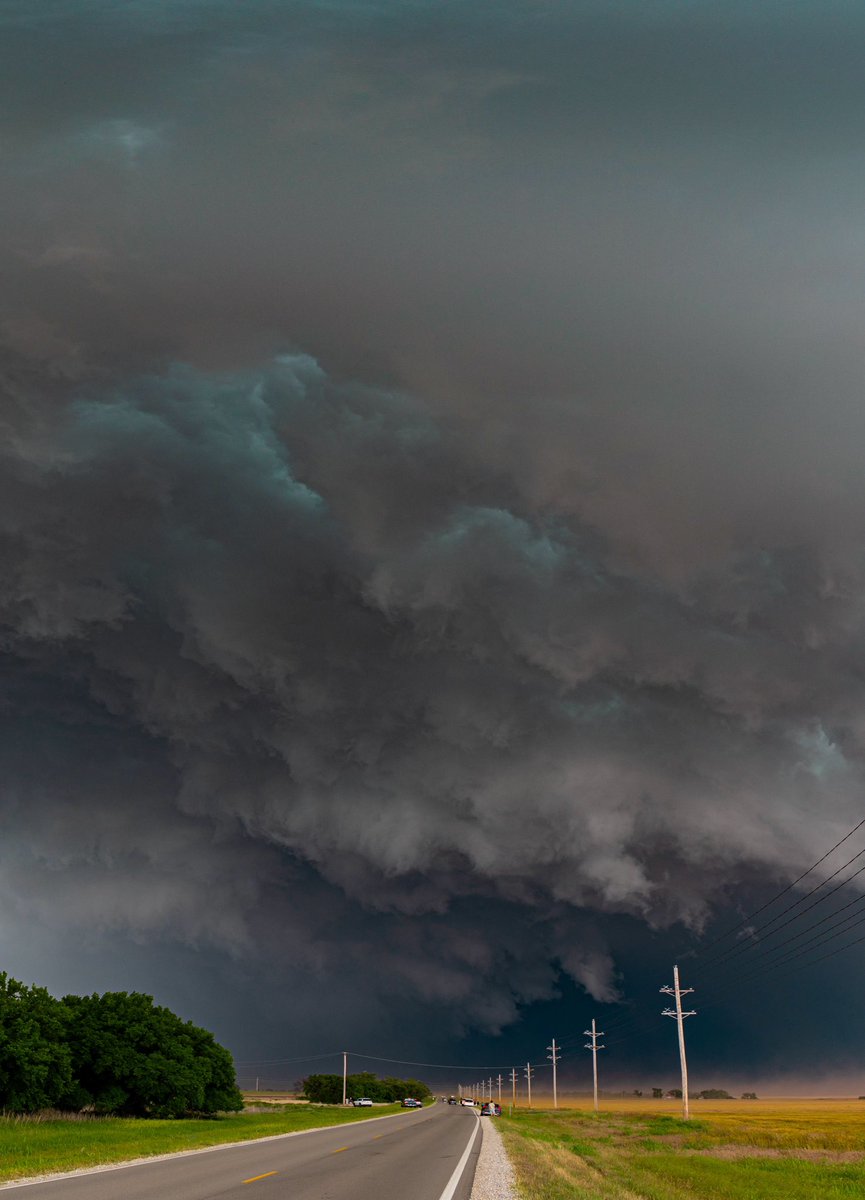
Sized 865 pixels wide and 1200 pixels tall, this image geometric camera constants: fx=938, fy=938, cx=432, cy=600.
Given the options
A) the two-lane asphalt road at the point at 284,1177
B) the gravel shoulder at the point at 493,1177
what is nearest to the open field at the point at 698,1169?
the gravel shoulder at the point at 493,1177

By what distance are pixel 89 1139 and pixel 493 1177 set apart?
66.6 feet

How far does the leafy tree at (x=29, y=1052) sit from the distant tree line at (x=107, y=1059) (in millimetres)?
52

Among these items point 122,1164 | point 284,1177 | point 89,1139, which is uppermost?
point 284,1177

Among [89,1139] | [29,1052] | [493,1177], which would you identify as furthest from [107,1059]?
[493,1177]

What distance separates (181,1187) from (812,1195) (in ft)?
81.9

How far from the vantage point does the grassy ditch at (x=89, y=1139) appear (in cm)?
2842

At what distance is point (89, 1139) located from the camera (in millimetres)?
39906

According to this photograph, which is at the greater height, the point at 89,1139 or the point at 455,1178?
the point at 455,1178

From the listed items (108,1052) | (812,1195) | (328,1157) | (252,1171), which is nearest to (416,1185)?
(252,1171)

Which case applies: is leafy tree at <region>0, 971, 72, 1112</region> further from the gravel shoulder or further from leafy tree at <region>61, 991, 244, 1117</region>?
the gravel shoulder

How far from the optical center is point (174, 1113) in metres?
66.0

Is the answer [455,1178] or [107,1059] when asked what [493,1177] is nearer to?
[455,1178]

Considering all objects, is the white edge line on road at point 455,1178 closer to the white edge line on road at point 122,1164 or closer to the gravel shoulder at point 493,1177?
the gravel shoulder at point 493,1177

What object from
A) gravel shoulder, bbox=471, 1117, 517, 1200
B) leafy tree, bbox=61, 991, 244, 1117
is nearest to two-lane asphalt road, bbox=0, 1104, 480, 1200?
gravel shoulder, bbox=471, 1117, 517, 1200
